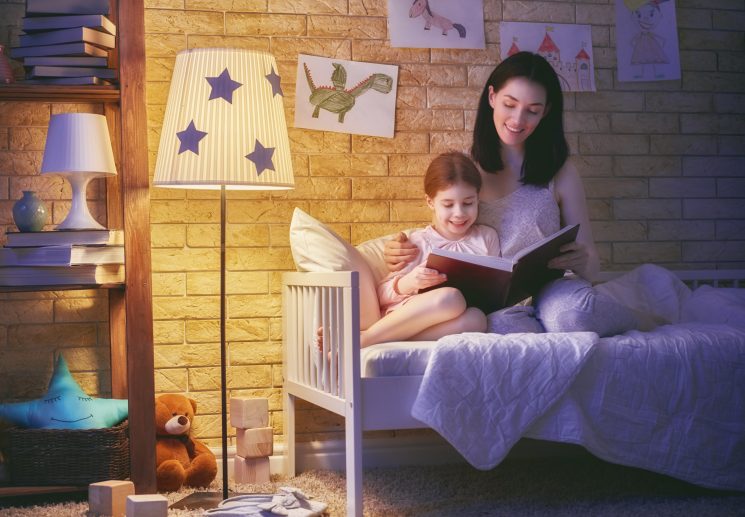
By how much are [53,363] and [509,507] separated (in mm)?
1281

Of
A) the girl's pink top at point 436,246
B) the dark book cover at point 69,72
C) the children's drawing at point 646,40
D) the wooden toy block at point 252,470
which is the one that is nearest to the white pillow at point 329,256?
the girl's pink top at point 436,246

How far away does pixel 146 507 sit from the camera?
187cm

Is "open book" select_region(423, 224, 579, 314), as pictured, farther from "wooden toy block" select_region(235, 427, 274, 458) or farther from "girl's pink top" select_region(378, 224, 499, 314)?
"wooden toy block" select_region(235, 427, 274, 458)

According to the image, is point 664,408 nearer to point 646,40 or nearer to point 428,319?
point 428,319

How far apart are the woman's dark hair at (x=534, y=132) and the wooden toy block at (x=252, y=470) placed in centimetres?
104

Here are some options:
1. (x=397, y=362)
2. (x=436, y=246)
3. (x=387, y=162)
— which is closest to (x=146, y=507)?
(x=397, y=362)

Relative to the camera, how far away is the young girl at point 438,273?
207 cm

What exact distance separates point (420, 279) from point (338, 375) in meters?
0.31

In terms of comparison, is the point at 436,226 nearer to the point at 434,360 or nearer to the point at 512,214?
the point at 512,214

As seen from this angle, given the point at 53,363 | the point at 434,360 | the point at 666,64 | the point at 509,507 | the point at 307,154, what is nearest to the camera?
the point at 434,360

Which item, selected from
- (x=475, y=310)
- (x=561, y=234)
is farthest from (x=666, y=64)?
(x=475, y=310)

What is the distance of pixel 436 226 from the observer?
2.44 meters

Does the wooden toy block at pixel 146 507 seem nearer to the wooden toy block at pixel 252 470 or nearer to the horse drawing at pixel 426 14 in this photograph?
the wooden toy block at pixel 252 470

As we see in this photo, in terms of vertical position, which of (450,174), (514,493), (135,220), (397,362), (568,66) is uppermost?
(568,66)
